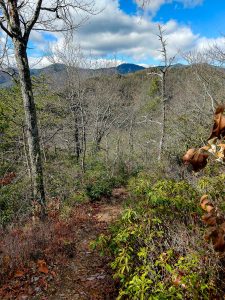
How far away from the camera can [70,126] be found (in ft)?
50.0

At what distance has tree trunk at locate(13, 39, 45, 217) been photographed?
611 cm

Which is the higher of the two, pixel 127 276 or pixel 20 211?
pixel 127 276

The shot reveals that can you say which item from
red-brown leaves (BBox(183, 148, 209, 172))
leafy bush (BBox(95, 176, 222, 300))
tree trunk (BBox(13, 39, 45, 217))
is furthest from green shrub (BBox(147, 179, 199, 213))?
red-brown leaves (BBox(183, 148, 209, 172))

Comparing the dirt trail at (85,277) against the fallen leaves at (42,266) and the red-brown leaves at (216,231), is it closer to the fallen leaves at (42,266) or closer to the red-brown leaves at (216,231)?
the fallen leaves at (42,266)

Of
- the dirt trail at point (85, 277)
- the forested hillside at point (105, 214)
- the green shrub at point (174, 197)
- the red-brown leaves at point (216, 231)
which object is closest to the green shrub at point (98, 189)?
the forested hillside at point (105, 214)

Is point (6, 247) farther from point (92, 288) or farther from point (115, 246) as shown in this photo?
point (115, 246)

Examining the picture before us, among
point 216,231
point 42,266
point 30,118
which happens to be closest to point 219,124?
point 216,231

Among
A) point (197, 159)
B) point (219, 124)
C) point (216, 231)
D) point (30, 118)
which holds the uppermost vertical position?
point (219, 124)

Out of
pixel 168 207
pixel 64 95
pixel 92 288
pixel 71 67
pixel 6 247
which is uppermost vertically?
pixel 71 67

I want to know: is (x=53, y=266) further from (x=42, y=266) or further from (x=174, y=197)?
(x=174, y=197)

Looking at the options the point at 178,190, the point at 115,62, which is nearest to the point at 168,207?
the point at 178,190

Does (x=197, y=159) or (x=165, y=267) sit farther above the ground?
(x=197, y=159)

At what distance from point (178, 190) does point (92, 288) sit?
2.09m

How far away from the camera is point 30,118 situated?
249 inches
